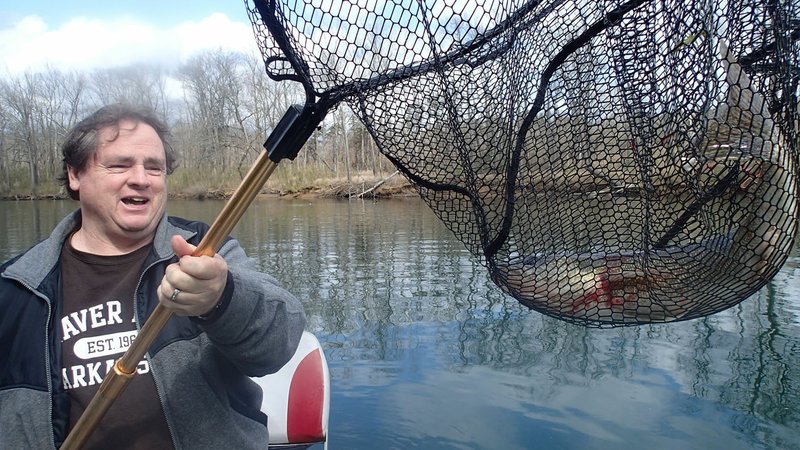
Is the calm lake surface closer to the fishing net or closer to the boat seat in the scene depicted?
the boat seat

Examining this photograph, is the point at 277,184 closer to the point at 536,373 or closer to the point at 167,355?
the point at 536,373

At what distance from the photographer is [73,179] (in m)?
1.95

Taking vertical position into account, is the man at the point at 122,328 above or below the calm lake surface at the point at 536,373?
above

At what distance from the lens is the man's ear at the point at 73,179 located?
191 centimetres

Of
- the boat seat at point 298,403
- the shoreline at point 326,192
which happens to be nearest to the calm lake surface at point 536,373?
the boat seat at point 298,403

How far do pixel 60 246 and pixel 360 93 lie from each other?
1.11 m

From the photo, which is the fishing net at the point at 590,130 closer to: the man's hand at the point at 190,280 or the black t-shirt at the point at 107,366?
the man's hand at the point at 190,280

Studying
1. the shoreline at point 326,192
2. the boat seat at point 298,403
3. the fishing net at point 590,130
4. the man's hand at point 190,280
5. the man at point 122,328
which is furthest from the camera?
the shoreline at point 326,192

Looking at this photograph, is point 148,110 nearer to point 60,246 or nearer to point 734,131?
point 60,246

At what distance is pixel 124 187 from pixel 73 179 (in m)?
0.28

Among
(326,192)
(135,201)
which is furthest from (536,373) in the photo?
(326,192)

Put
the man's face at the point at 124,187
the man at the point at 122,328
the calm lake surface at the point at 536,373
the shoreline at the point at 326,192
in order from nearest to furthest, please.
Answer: the man at the point at 122,328, the man's face at the point at 124,187, the calm lake surface at the point at 536,373, the shoreline at the point at 326,192

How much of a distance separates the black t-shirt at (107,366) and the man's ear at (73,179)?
345mm

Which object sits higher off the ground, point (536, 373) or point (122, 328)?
point (122, 328)
